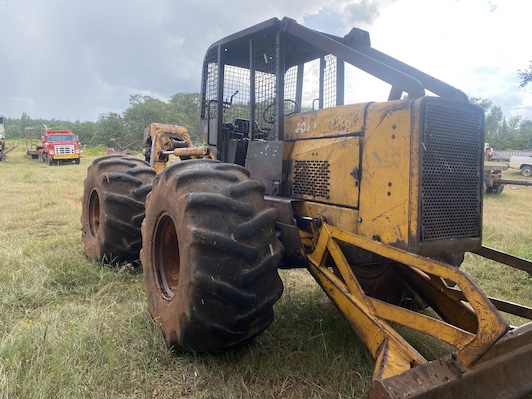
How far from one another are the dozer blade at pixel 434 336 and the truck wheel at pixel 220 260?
0.47 meters

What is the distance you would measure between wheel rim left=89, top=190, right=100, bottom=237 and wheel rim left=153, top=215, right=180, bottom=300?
225 centimetres

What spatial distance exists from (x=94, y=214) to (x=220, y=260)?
3.46 metres

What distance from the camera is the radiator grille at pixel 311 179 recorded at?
3359 millimetres

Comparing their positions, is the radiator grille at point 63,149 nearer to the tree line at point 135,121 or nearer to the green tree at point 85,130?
the tree line at point 135,121

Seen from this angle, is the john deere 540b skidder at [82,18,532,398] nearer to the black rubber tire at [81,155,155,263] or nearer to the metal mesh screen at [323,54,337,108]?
the metal mesh screen at [323,54,337,108]

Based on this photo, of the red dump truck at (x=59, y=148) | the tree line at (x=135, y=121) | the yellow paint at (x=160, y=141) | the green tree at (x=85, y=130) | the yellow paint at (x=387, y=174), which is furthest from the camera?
the green tree at (x=85, y=130)

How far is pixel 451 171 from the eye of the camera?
285 centimetres

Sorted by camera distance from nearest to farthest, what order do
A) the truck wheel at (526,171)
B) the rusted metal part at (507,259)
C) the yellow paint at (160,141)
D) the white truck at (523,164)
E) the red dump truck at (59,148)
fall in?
1. the rusted metal part at (507,259)
2. the yellow paint at (160,141)
3. the red dump truck at (59,148)
4. the truck wheel at (526,171)
5. the white truck at (523,164)

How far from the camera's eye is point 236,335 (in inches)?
114

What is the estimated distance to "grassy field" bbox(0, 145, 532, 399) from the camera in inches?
108

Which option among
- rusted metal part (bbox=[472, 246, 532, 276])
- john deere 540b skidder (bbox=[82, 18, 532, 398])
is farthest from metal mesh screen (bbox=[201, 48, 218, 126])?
rusted metal part (bbox=[472, 246, 532, 276])

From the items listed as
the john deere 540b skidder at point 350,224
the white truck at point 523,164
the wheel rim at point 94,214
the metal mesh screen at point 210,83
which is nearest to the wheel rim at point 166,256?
the john deere 540b skidder at point 350,224

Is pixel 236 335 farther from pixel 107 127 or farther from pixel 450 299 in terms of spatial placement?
pixel 107 127

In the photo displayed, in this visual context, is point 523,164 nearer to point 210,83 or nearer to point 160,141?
point 160,141
